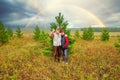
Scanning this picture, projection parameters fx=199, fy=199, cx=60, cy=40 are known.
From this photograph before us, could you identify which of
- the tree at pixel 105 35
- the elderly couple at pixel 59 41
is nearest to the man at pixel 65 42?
the elderly couple at pixel 59 41

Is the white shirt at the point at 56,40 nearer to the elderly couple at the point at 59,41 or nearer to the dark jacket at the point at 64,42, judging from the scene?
the elderly couple at the point at 59,41

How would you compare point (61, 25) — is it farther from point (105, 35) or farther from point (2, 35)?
point (105, 35)

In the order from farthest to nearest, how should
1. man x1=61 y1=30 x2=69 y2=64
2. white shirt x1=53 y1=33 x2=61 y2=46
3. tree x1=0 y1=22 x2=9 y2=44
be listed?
1. tree x1=0 y1=22 x2=9 y2=44
2. white shirt x1=53 y1=33 x2=61 y2=46
3. man x1=61 y1=30 x2=69 y2=64

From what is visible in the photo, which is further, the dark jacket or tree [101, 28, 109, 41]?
tree [101, 28, 109, 41]

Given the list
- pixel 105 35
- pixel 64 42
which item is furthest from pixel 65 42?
pixel 105 35

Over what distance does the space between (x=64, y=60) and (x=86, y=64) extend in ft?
6.39

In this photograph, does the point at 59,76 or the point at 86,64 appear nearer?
the point at 59,76

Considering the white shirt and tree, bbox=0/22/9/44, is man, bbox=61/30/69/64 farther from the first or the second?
tree, bbox=0/22/9/44

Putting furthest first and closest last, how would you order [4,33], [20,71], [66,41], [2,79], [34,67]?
[4,33] → [66,41] → [34,67] → [20,71] → [2,79]

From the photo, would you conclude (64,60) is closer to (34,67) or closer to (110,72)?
(34,67)

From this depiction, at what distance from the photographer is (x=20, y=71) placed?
11617 millimetres

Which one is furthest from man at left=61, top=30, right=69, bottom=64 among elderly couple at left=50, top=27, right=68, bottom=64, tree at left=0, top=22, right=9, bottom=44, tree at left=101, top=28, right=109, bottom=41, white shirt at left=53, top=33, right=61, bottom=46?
tree at left=101, top=28, right=109, bottom=41

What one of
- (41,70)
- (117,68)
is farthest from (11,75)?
(117,68)

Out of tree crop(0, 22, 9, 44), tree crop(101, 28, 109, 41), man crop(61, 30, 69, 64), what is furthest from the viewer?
→ tree crop(101, 28, 109, 41)
